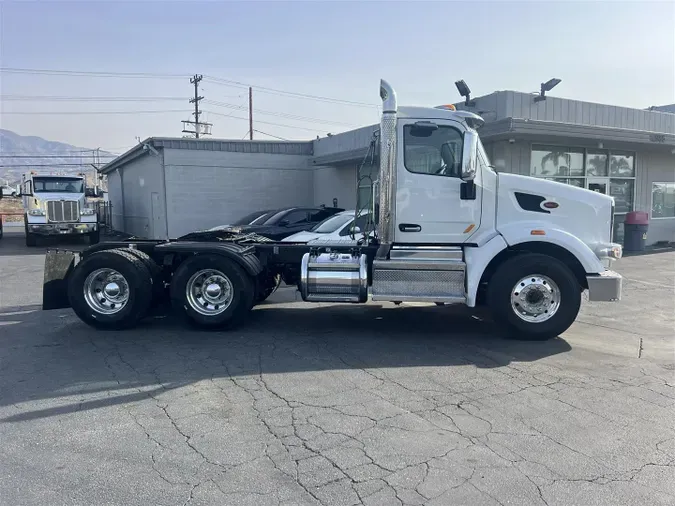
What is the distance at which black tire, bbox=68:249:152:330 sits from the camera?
7246 mm

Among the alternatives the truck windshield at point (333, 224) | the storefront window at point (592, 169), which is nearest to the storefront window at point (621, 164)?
the storefront window at point (592, 169)

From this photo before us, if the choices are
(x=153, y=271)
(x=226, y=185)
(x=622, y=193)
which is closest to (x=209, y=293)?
(x=153, y=271)

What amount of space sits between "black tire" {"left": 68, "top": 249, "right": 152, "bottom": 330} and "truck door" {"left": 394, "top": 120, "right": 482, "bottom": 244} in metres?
3.64

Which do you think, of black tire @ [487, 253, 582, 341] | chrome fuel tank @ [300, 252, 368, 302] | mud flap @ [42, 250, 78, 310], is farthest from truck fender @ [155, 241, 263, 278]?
black tire @ [487, 253, 582, 341]

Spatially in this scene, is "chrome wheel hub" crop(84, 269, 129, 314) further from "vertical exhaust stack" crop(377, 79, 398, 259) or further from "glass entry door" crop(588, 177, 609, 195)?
"glass entry door" crop(588, 177, 609, 195)

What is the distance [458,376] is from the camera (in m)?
5.46

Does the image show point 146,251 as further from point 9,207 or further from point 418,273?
point 9,207

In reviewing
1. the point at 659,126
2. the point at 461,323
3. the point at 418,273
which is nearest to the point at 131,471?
the point at 418,273

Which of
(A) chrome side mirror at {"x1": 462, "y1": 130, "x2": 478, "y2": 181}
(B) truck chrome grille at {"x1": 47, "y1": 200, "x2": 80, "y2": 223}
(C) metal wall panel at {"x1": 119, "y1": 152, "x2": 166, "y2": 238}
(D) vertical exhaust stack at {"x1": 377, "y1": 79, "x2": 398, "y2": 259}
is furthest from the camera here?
(C) metal wall panel at {"x1": 119, "y1": 152, "x2": 166, "y2": 238}

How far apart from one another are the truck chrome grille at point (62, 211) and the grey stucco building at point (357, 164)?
303 cm

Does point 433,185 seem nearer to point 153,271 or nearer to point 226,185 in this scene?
point 153,271

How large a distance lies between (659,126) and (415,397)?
685 inches

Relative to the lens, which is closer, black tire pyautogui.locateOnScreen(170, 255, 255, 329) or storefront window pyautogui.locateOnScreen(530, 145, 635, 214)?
black tire pyautogui.locateOnScreen(170, 255, 255, 329)

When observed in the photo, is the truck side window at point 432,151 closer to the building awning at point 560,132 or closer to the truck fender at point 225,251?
the truck fender at point 225,251
